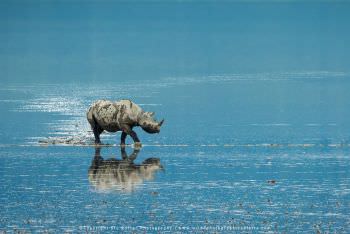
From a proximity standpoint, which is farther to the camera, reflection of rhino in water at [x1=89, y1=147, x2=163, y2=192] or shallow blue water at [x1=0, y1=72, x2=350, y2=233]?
reflection of rhino in water at [x1=89, y1=147, x2=163, y2=192]

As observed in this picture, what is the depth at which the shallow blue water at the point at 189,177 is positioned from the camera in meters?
34.0

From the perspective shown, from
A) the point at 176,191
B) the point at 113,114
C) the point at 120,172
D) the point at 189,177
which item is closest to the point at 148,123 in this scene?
the point at 113,114

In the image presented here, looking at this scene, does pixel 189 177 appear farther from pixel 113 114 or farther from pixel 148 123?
pixel 113 114

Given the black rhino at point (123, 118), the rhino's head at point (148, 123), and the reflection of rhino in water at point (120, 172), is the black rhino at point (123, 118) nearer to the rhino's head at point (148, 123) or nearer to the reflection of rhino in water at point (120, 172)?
the rhino's head at point (148, 123)

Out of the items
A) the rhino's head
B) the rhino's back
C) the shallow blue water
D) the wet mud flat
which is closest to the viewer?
the wet mud flat

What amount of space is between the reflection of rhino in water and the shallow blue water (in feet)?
0.12

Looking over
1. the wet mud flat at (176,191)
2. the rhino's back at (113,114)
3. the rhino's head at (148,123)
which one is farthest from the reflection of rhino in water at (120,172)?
the rhino's back at (113,114)

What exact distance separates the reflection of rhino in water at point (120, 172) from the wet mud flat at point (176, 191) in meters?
0.03

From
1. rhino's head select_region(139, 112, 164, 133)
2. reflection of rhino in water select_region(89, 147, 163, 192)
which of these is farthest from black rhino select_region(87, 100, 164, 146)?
reflection of rhino in water select_region(89, 147, 163, 192)

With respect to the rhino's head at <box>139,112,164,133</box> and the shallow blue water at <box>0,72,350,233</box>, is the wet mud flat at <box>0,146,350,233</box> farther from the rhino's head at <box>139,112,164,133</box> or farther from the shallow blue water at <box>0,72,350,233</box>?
the rhino's head at <box>139,112,164,133</box>

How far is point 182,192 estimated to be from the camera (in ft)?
131

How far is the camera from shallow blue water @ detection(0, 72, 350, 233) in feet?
112

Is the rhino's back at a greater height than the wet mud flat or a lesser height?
lesser

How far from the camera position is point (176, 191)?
40.1m
